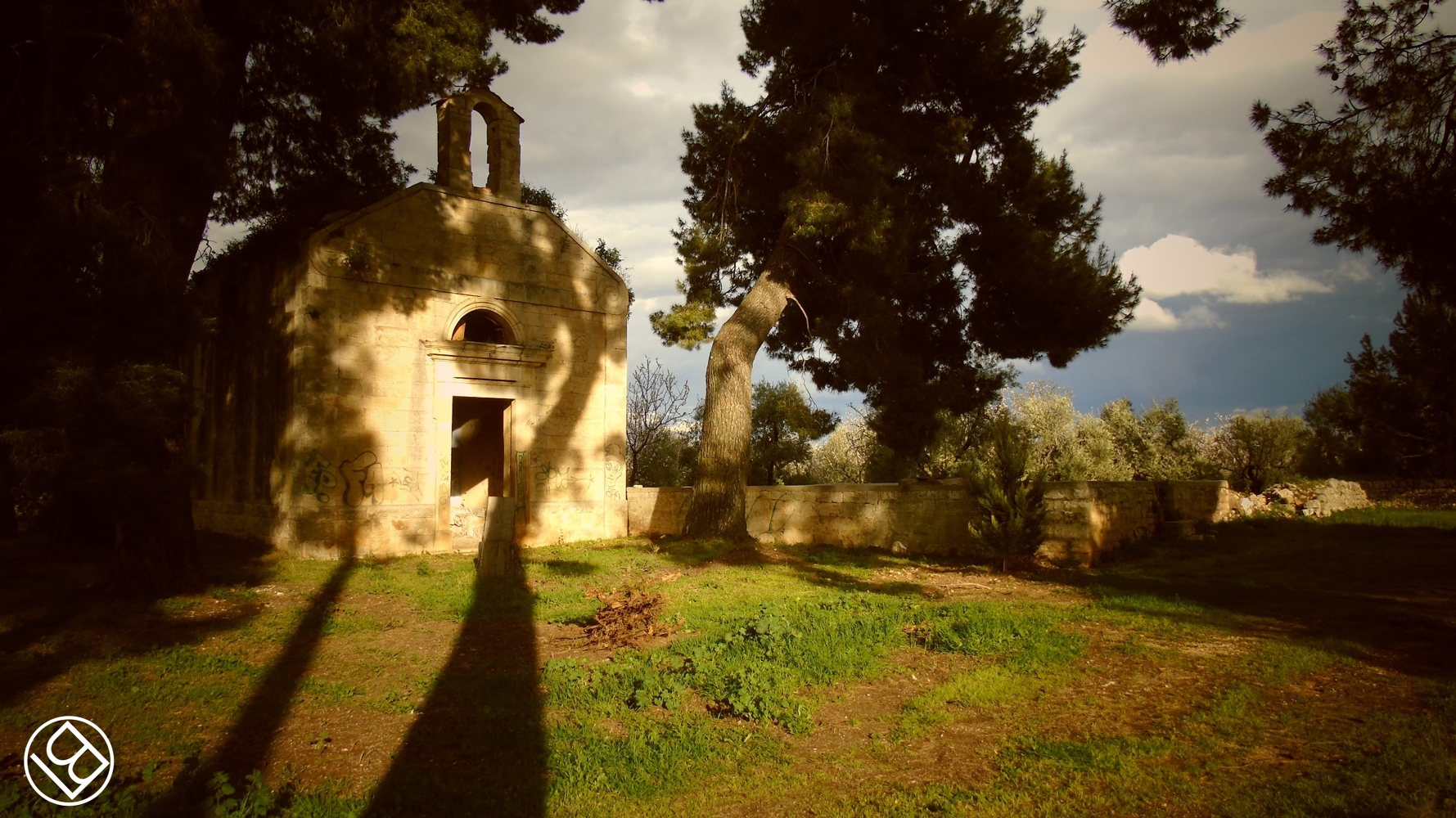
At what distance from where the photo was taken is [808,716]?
5035 millimetres

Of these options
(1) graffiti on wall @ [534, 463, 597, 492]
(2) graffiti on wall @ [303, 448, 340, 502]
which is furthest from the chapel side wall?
(1) graffiti on wall @ [534, 463, 597, 492]

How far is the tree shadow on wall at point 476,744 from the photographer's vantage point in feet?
12.8

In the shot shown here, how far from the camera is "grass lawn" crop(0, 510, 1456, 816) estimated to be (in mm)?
3914

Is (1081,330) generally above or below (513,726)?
above

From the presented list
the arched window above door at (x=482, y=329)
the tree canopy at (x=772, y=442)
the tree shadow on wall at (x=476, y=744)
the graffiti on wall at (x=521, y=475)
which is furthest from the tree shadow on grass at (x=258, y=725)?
the tree canopy at (x=772, y=442)

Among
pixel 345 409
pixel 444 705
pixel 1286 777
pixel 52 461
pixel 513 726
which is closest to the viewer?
pixel 1286 777

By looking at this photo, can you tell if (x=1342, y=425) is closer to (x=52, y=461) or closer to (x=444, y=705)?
(x=444, y=705)

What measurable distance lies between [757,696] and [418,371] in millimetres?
10360

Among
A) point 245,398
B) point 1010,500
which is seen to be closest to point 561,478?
point 245,398

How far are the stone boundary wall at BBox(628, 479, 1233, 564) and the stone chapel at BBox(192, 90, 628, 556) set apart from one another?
7.73 feet

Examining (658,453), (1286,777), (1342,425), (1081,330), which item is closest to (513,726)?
(1286,777)

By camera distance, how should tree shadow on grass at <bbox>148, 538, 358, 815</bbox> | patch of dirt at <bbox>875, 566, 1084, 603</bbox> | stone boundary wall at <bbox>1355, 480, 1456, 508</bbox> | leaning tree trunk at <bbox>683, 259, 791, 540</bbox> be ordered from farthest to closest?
stone boundary wall at <bbox>1355, 480, 1456, 508</bbox> < leaning tree trunk at <bbox>683, 259, 791, 540</bbox> < patch of dirt at <bbox>875, 566, 1084, 603</bbox> < tree shadow on grass at <bbox>148, 538, 358, 815</bbox>

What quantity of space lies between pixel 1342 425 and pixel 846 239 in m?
25.1

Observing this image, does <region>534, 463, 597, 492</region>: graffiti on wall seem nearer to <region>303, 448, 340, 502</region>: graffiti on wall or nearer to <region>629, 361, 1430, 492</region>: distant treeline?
<region>303, 448, 340, 502</region>: graffiti on wall
